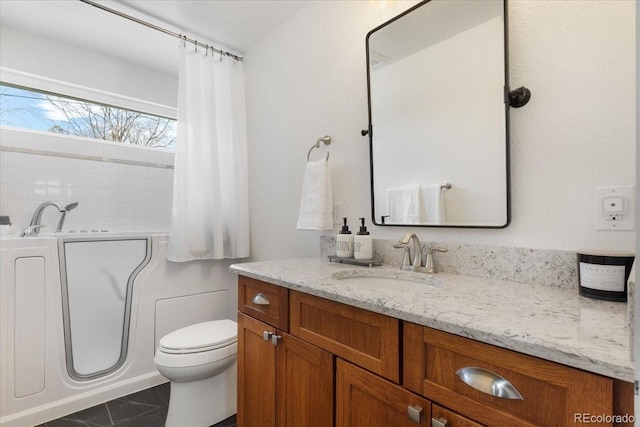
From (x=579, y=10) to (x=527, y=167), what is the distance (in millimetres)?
465

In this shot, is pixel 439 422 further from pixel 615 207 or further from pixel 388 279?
pixel 615 207

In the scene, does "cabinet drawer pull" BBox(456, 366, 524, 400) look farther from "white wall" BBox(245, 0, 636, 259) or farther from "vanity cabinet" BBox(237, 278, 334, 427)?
"white wall" BBox(245, 0, 636, 259)

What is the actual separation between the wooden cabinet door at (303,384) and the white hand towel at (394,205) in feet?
2.18

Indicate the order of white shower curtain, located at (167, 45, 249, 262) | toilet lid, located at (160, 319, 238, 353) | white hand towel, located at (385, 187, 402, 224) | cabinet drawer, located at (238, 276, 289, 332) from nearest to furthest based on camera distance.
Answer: cabinet drawer, located at (238, 276, 289, 332) < white hand towel, located at (385, 187, 402, 224) < toilet lid, located at (160, 319, 238, 353) < white shower curtain, located at (167, 45, 249, 262)

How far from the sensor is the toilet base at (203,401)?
1.52 metres

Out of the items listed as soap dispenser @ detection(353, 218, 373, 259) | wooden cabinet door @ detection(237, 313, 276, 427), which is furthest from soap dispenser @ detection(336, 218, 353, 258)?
wooden cabinet door @ detection(237, 313, 276, 427)

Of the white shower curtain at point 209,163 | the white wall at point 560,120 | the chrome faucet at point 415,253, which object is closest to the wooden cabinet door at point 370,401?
the chrome faucet at point 415,253

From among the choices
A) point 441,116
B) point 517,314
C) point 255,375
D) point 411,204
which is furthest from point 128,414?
point 441,116

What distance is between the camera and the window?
7.00 feet

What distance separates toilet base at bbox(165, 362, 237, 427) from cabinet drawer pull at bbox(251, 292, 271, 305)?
2.10ft

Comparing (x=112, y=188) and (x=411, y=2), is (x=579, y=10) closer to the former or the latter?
(x=411, y=2)

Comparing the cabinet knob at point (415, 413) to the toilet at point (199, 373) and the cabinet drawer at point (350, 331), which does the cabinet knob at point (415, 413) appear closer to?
the cabinet drawer at point (350, 331)

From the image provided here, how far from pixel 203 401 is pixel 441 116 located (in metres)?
1.74

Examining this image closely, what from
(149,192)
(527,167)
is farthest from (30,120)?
(527,167)
